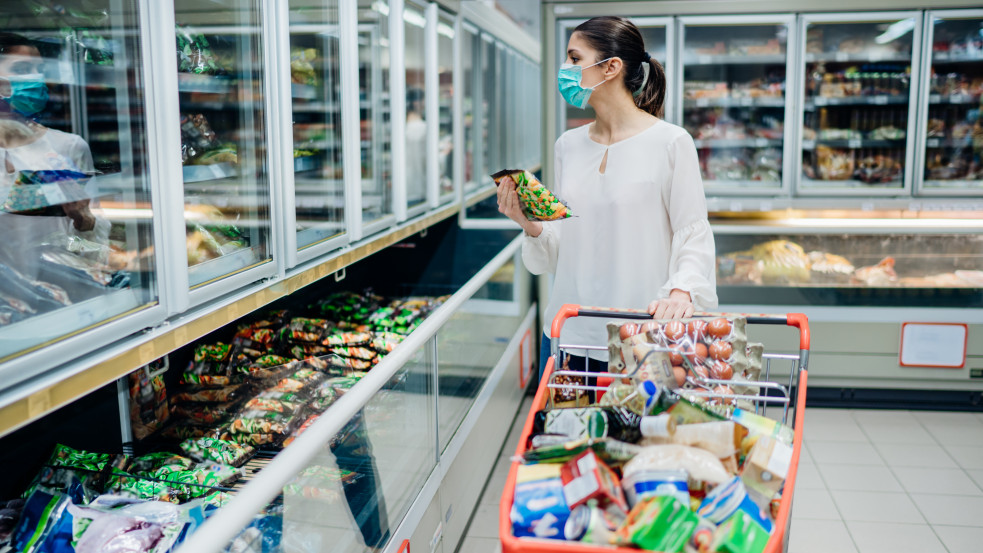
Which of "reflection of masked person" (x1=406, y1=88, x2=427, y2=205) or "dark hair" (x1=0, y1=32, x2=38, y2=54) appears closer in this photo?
"dark hair" (x1=0, y1=32, x2=38, y2=54)

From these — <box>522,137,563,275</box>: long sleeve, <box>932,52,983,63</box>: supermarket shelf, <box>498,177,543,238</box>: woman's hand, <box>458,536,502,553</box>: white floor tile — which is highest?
<box>932,52,983,63</box>: supermarket shelf

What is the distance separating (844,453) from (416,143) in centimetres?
268

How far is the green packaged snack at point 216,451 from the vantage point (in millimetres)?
2256

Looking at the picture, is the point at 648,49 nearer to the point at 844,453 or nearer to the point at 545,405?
the point at 844,453

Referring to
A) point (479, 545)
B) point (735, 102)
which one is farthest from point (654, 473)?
point (735, 102)

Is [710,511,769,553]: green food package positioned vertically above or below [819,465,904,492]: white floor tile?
above

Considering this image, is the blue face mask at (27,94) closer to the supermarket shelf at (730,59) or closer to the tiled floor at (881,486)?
the tiled floor at (881,486)

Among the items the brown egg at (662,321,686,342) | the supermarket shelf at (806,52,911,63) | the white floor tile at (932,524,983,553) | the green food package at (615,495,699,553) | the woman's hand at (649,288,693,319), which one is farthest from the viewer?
the supermarket shelf at (806,52,911,63)

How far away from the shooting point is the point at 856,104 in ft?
16.5

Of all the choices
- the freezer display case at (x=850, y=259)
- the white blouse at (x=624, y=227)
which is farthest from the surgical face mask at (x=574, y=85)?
the freezer display case at (x=850, y=259)

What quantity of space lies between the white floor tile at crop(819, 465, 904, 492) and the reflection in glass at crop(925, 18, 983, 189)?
206cm

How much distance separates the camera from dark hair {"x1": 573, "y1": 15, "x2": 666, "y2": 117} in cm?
225

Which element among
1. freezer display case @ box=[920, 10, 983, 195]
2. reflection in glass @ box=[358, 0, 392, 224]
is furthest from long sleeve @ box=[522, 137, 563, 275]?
freezer display case @ box=[920, 10, 983, 195]

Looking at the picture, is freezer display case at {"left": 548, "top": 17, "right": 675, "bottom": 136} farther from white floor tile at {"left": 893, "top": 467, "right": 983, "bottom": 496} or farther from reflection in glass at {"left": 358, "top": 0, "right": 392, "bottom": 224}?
white floor tile at {"left": 893, "top": 467, "right": 983, "bottom": 496}
